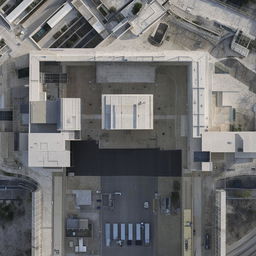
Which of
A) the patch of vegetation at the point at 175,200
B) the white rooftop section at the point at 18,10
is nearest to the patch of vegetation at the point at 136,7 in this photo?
the white rooftop section at the point at 18,10

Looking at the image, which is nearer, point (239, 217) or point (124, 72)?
point (124, 72)

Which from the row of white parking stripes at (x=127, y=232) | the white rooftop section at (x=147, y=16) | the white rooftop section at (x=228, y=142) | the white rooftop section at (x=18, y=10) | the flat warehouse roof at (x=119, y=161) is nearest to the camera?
the white rooftop section at (x=228, y=142)

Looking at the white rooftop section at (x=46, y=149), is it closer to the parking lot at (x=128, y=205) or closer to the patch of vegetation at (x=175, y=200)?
the parking lot at (x=128, y=205)

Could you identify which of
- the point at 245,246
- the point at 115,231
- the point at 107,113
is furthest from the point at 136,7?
the point at 245,246

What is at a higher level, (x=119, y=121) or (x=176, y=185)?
(x=119, y=121)

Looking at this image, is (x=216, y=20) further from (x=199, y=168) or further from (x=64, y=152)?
(x=64, y=152)

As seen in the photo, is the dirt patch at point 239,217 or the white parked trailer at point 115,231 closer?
the white parked trailer at point 115,231

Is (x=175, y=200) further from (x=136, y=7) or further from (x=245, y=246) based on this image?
(x=136, y=7)
